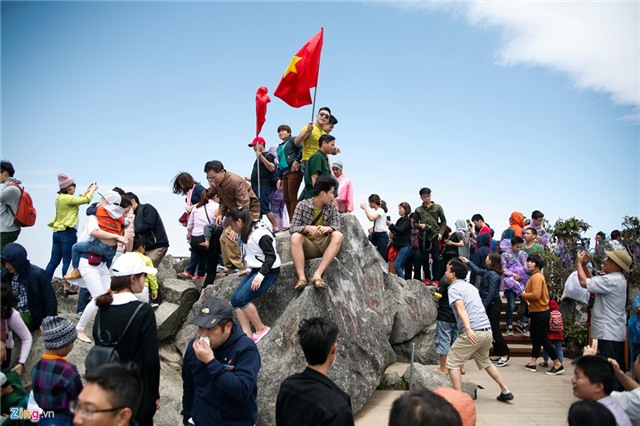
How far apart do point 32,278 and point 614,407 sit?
5.63m

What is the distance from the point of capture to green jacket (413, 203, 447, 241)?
10865 millimetres

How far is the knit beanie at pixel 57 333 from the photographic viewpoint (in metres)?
3.38

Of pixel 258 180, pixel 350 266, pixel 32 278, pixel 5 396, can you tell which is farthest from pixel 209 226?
pixel 5 396

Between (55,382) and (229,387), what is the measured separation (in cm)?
127

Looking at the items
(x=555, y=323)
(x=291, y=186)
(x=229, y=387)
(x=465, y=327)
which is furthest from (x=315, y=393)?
(x=555, y=323)

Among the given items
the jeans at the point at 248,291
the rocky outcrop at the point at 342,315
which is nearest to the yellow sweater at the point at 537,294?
the rocky outcrop at the point at 342,315

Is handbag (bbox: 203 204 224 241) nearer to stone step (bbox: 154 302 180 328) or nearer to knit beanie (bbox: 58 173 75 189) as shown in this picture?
stone step (bbox: 154 302 180 328)

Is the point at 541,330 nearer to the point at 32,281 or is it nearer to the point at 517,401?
the point at 517,401

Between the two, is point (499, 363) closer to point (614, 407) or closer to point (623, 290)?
point (623, 290)

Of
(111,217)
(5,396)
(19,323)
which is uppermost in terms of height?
(111,217)

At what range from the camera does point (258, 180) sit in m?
9.36

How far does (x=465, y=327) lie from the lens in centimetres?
606

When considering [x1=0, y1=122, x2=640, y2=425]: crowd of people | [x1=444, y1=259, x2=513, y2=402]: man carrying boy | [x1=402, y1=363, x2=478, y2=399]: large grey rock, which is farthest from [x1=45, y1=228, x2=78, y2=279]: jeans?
[x1=444, y1=259, x2=513, y2=402]: man carrying boy

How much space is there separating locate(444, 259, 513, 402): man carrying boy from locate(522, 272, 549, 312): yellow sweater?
92.5 inches
